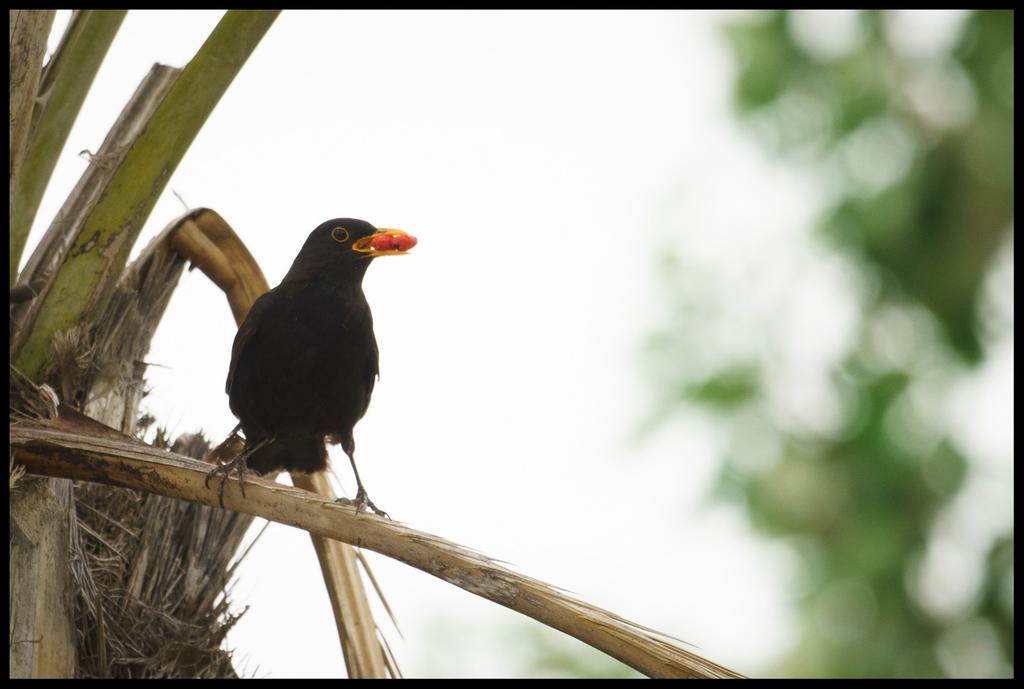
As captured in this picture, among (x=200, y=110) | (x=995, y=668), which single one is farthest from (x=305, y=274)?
(x=995, y=668)

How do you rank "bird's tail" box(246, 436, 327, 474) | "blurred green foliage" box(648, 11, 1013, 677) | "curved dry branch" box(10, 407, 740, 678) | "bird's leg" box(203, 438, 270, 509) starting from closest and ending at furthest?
"curved dry branch" box(10, 407, 740, 678), "bird's leg" box(203, 438, 270, 509), "bird's tail" box(246, 436, 327, 474), "blurred green foliage" box(648, 11, 1013, 677)

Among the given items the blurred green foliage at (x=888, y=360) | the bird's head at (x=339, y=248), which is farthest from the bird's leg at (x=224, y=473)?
the blurred green foliage at (x=888, y=360)

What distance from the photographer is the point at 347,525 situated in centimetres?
251

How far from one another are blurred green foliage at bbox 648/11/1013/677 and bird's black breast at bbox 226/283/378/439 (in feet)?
18.8

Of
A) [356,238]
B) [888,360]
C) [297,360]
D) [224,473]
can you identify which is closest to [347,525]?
[224,473]

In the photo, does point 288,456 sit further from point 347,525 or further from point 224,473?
point 347,525

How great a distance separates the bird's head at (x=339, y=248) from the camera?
12.9 ft

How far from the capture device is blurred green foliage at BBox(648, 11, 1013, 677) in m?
8.47

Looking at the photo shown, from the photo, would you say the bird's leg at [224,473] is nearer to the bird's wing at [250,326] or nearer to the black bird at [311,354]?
the black bird at [311,354]

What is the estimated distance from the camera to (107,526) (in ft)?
10.9

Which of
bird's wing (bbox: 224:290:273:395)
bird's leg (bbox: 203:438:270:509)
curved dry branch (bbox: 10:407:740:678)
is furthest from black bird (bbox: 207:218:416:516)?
curved dry branch (bbox: 10:407:740:678)

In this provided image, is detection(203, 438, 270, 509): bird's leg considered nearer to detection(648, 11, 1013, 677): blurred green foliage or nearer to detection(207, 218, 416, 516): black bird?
detection(207, 218, 416, 516): black bird

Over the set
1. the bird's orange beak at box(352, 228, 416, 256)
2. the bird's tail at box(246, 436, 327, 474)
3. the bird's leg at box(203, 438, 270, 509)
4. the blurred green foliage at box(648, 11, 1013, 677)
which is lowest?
the bird's leg at box(203, 438, 270, 509)

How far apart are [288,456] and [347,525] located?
1.49 meters
